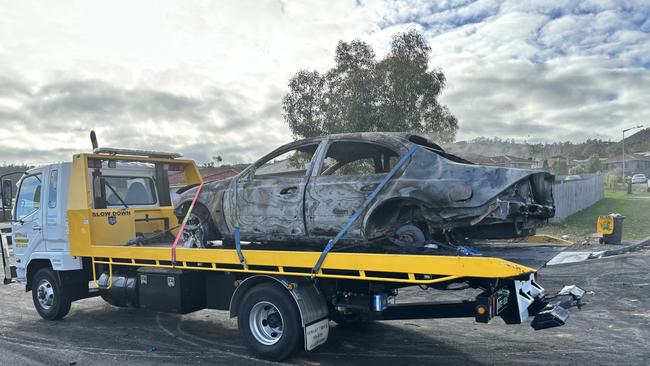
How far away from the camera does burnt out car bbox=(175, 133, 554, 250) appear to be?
463 cm

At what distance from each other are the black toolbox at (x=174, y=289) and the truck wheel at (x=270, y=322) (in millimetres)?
916

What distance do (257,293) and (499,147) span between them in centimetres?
8644

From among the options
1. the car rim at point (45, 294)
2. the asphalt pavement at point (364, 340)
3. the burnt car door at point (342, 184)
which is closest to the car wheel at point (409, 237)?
the burnt car door at point (342, 184)

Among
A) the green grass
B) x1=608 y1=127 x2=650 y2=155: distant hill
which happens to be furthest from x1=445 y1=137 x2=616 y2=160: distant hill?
the green grass

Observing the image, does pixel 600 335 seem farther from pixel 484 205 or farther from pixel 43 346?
pixel 43 346

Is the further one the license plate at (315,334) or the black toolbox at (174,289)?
the black toolbox at (174,289)

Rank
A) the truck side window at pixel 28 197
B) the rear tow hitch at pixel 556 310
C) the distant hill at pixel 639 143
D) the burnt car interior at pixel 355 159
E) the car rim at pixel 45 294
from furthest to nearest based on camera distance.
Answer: the distant hill at pixel 639 143
the truck side window at pixel 28 197
the car rim at pixel 45 294
the burnt car interior at pixel 355 159
the rear tow hitch at pixel 556 310

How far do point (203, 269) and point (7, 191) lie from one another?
13.3 feet

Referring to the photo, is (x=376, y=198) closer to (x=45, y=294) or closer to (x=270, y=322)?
(x=270, y=322)

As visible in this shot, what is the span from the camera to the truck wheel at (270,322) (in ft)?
16.9

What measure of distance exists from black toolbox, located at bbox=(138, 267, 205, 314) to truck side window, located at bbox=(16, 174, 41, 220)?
256 centimetres

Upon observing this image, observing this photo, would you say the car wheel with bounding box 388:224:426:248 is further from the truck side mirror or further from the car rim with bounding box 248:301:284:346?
the truck side mirror

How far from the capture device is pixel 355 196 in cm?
517

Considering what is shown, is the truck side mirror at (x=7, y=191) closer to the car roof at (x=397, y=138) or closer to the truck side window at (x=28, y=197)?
the truck side window at (x=28, y=197)
